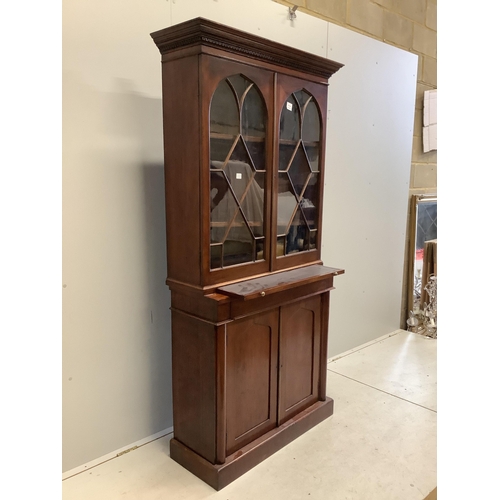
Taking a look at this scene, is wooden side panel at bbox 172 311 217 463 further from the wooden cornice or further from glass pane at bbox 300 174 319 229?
the wooden cornice

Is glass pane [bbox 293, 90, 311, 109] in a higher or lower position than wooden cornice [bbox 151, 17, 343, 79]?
lower

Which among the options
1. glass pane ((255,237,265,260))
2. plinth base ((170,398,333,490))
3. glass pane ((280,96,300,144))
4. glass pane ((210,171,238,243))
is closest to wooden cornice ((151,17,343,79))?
glass pane ((280,96,300,144))

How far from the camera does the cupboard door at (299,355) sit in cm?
227

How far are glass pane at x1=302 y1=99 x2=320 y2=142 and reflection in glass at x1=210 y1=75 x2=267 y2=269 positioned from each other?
31cm

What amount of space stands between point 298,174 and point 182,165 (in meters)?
0.63

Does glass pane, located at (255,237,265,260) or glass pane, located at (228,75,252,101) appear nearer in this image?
glass pane, located at (228,75,252,101)

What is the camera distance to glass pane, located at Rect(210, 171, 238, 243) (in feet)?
6.13

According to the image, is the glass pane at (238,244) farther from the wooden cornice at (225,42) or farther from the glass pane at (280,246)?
the wooden cornice at (225,42)

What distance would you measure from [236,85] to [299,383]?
1502 millimetres

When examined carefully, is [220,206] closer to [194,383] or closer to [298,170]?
[298,170]

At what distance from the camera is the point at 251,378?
2.11 meters

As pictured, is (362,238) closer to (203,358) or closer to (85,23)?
(203,358)

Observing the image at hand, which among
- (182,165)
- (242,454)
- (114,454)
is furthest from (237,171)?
(114,454)
